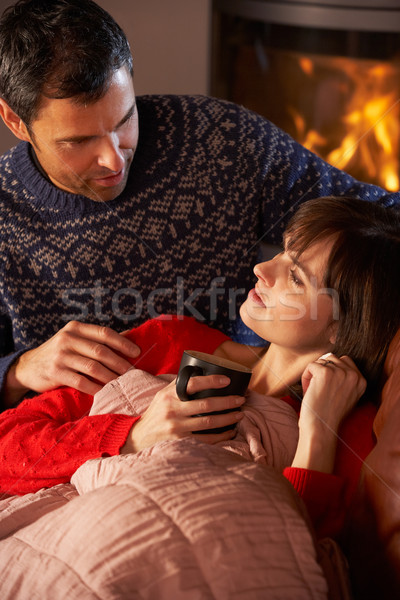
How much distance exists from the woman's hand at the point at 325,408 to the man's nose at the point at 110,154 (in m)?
0.60

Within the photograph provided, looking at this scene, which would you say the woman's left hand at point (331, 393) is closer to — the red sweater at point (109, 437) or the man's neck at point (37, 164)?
the red sweater at point (109, 437)

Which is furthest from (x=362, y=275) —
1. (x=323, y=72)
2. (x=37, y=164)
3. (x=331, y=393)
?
(x=323, y=72)

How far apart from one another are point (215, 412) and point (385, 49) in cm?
184

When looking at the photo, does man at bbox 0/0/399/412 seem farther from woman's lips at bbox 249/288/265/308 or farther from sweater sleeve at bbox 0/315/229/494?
woman's lips at bbox 249/288/265/308

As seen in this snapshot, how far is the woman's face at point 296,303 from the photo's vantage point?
3.78 feet

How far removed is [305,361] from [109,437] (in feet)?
1.33

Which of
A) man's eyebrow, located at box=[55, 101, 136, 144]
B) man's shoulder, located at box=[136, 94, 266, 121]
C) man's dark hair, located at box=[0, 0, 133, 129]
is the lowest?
man's eyebrow, located at box=[55, 101, 136, 144]

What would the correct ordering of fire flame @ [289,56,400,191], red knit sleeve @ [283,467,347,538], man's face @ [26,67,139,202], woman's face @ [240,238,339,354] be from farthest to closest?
1. fire flame @ [289,56,400,191]
2. man's face @ [26,67,139,202]
3. woman's face @ [240,238,339,354]
4. red knit sleeve @ [283,467,347,538]

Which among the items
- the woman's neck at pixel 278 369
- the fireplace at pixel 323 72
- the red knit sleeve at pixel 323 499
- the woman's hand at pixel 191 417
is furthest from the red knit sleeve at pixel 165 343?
the fireplace at pixel 323 72

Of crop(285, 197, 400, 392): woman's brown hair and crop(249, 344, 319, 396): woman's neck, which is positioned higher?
crop(285, 197, 400, 392): woman's brown hair

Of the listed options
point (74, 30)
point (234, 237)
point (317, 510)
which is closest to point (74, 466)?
point (317, 510)

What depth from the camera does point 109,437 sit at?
1.11 m

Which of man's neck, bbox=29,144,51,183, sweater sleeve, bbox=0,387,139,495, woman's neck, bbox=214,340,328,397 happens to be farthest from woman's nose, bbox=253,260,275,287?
man's neck, bbox=29,144,51,183

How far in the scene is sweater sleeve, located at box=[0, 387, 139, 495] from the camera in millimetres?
1097
